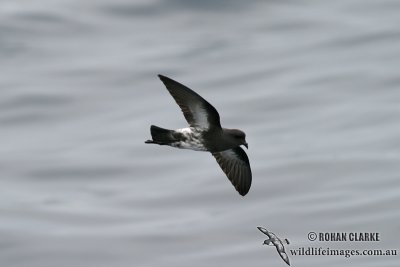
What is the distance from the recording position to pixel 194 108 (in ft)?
48.9

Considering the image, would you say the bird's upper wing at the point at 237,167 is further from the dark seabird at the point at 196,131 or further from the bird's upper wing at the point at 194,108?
the bird's upper wing at the point at 194,108

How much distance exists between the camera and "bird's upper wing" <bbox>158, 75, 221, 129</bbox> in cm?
1471

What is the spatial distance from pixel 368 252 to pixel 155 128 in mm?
17835

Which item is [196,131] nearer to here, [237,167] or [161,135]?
[161,135]

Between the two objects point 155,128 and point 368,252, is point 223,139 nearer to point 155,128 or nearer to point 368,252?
point 155,128

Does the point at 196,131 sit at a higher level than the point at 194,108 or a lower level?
lower

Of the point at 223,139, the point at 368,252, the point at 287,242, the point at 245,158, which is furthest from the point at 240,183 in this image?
the point at 368,252

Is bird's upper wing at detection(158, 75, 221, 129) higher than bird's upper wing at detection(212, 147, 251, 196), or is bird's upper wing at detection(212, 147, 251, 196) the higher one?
bird's upper wing at detection(158, 75, 221, 129)

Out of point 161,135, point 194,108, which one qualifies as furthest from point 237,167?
point 161,135

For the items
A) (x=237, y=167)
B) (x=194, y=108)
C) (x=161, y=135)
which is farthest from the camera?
(x=237, y=167)

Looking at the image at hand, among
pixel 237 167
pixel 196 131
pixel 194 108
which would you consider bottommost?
pixel 237 167

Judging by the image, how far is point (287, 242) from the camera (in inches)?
1089

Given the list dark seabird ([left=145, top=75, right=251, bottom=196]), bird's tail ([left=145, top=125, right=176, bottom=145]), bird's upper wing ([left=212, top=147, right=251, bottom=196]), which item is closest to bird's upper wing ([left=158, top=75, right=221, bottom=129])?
dark seabird ([left=145, top=75, right=251, bottom=196])

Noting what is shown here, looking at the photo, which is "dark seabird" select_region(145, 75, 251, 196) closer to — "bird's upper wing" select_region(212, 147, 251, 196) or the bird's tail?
the bird's tail
